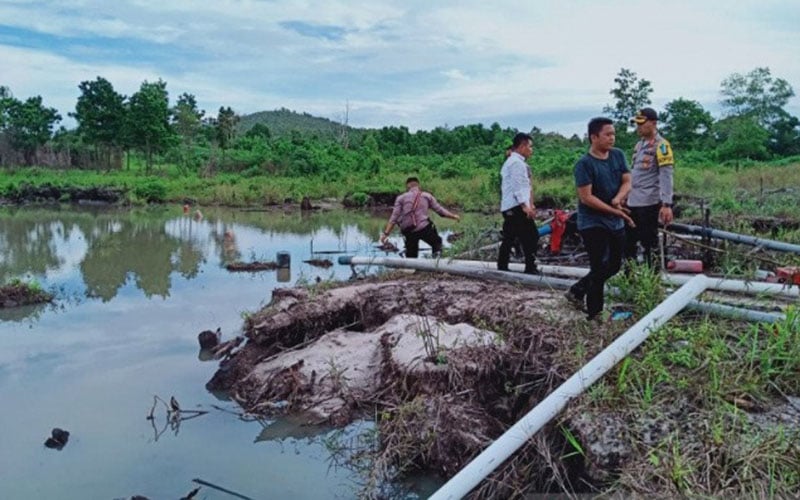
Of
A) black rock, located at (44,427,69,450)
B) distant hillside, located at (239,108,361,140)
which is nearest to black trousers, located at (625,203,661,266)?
black rock, located at (44,427,69,450)

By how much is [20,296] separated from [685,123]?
3618 cm

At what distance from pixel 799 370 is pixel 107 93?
40.2 metres

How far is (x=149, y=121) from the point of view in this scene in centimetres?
3678

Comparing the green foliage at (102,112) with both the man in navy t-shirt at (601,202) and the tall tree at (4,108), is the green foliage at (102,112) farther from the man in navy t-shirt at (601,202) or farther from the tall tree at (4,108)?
the man in navy t-shirt at (601,202)

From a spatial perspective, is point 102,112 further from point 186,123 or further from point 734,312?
point 734,312

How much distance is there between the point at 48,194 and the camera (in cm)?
3062

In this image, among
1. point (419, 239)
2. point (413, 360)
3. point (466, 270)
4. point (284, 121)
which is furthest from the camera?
point (284, 121)

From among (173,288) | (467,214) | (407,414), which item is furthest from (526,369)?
(467,214)

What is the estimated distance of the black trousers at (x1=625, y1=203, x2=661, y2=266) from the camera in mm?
6051

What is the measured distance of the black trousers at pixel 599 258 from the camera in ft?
16.1

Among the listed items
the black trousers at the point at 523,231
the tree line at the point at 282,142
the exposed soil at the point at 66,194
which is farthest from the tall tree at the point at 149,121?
the black trousers at the point at 523,231

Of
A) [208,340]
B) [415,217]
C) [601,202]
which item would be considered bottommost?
[208,340]

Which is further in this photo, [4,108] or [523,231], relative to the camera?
[4,108]

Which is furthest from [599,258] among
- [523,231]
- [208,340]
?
[208,340]
